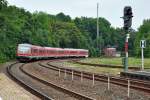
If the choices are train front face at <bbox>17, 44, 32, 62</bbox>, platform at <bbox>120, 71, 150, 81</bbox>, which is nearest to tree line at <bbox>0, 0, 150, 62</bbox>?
train front face at <bbox>17, 44, 32, 62</bbox>

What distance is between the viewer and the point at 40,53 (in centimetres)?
7219

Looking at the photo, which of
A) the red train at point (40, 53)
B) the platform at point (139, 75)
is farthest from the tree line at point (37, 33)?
the platform at point (139, 75)

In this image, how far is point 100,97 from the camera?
19.5 metres

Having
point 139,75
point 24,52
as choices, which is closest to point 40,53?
point 24,52

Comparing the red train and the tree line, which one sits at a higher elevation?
the tree line

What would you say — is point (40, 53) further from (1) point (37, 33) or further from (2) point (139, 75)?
(2) point (139, 75)

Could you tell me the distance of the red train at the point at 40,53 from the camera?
6228cm

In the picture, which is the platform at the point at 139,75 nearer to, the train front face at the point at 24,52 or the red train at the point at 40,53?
the train front face at the point at 24,52

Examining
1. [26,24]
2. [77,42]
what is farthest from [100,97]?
[77,42]

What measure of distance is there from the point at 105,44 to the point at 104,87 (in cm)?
16529

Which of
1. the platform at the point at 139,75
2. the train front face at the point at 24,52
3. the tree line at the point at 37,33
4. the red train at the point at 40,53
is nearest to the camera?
the platform at the point at 139,75

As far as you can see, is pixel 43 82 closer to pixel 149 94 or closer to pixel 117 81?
pixel 117 81

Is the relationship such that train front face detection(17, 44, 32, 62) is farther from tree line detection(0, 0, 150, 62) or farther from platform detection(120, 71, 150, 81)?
platform detection(120, 71, 150, 81)

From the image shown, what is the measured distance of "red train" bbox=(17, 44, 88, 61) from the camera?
62281mm
